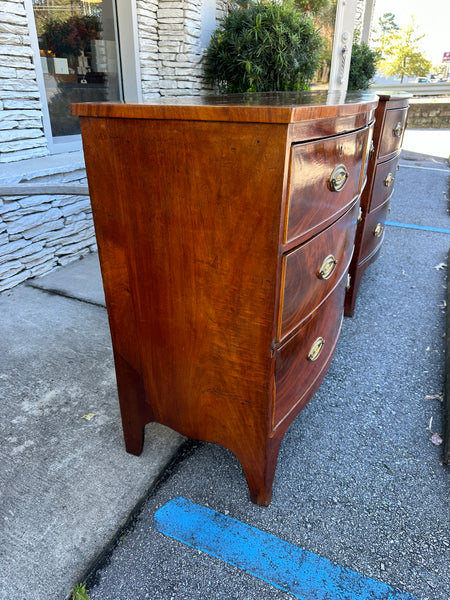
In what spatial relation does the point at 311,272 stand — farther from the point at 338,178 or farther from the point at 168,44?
the point at 168,44

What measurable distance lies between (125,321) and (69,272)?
216cm

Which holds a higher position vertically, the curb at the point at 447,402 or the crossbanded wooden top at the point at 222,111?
the crossbanded wooden top at the point at 222,111

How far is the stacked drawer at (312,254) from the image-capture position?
3.67 ft

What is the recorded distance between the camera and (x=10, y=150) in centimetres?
306

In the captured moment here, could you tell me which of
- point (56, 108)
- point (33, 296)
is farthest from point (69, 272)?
point (56, 108)

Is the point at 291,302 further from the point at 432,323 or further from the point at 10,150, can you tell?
the point at 10,150

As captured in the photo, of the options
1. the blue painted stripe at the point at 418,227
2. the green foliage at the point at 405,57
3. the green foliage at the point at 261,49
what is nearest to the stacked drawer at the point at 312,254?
the blue painted stripe at the point at 418,227

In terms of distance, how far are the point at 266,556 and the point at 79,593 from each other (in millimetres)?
561

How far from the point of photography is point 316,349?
62.1 inches

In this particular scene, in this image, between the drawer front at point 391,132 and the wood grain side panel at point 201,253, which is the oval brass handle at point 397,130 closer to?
the drawer front at point 391,132

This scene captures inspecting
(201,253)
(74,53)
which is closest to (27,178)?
(74,53)

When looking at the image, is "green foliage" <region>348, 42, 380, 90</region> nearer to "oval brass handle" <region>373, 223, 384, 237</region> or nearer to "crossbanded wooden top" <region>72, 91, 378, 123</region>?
"oval brass handle" <region>373, 223, 384, 237</region>

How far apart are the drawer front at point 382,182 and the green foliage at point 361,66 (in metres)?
4.11

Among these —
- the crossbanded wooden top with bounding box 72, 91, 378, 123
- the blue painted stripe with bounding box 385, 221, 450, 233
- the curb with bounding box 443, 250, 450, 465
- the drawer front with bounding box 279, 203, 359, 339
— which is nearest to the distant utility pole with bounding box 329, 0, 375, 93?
the blue painted stripe with bounding box 385, 221, 450, 233
